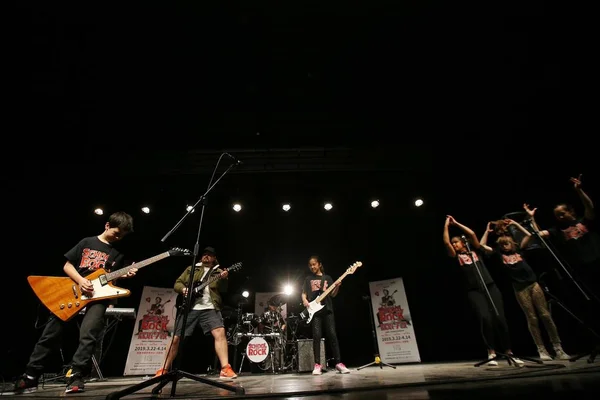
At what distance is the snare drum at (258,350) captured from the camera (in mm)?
6418

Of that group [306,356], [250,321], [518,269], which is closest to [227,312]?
[250,321]

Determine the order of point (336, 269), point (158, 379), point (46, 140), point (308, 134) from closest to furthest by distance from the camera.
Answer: point (158, 379)
point (46, 140)
point (308, 134)
point (336, 269)

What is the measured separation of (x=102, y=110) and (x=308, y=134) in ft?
12.6

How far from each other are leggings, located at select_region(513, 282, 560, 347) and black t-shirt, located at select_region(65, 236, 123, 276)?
573 centimetres

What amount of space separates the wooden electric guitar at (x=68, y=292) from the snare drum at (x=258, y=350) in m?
3.92

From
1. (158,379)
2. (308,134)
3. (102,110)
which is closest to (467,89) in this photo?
(308,134)

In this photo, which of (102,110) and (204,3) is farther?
(102,110)

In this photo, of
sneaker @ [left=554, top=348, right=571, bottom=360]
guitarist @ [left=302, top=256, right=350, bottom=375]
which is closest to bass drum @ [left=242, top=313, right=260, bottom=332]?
guitarist @ [left=302, top=256, right=350, bottom=375]

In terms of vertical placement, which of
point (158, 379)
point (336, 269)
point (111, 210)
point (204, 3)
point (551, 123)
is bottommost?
point (158, 379)

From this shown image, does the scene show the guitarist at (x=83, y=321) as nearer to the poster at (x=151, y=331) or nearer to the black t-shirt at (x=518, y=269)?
the poster at (x=151, y=331)

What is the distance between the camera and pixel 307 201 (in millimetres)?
7801

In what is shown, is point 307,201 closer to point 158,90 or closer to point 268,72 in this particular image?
point 268,72

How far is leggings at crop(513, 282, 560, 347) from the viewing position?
172 inches

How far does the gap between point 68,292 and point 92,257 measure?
1.38 ft
